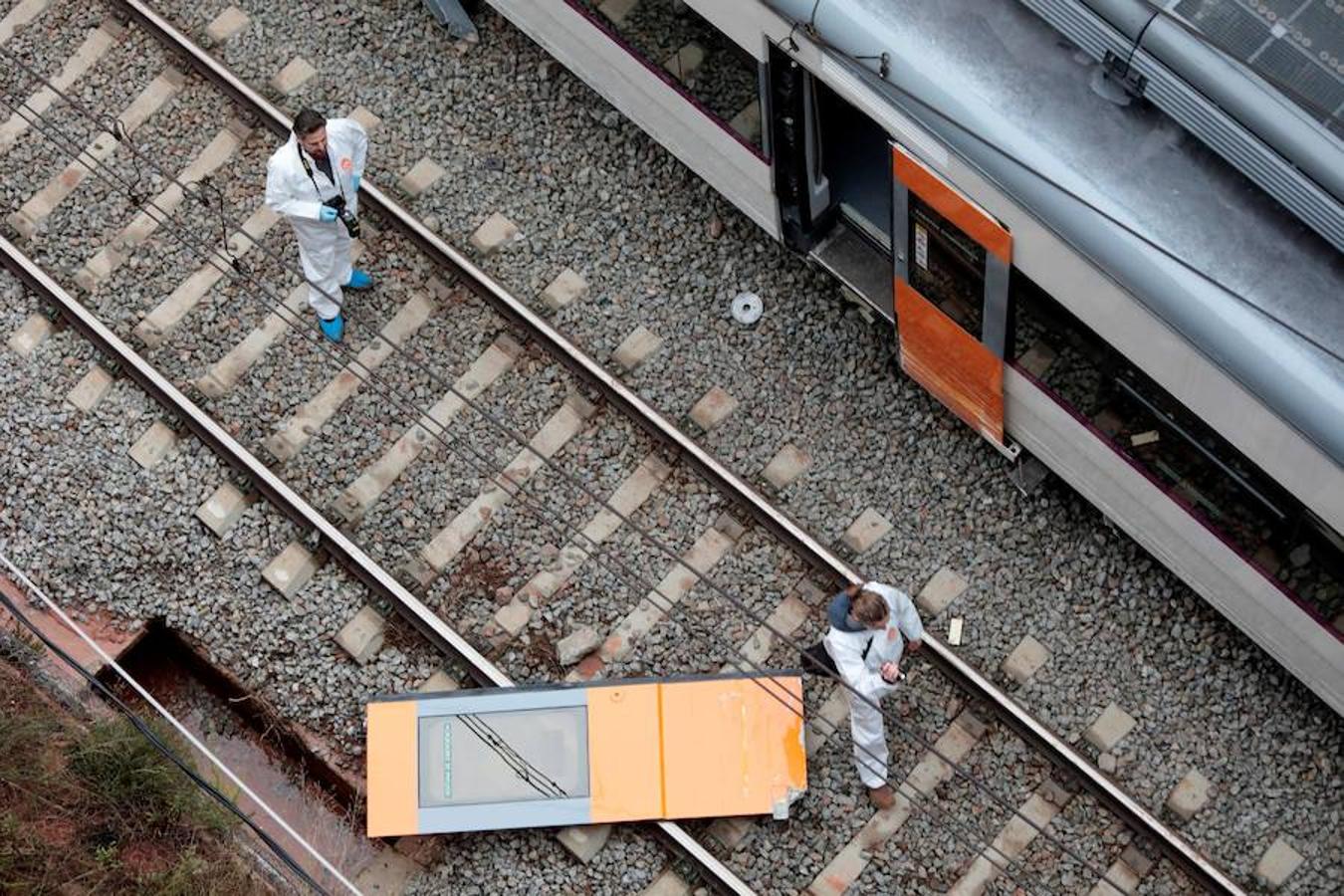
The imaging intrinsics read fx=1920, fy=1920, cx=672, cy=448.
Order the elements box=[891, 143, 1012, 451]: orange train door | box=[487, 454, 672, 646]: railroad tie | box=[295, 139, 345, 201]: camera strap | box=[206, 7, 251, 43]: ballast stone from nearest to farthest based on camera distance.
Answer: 1. box=[891, 143, 1012, 451]: orange train door
2. box=[295, 139, 345, 201]: camera strap
3. box=[487, 454, 672, 646]: railroad tie
4. box=[206, 7, 251, 43]: ballast stone

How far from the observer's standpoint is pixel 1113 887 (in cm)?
985

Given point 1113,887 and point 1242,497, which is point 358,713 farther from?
point 1242,497

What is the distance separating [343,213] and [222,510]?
1821 millimetres

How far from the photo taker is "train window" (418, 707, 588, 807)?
397 inches

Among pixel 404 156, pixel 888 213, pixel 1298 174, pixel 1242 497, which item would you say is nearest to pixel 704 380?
pixel 888 213

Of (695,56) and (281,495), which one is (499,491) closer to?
(281,495)

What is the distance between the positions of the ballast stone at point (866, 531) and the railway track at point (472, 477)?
0.18 metres

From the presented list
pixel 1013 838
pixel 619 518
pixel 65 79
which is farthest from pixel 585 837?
pixel 65 79

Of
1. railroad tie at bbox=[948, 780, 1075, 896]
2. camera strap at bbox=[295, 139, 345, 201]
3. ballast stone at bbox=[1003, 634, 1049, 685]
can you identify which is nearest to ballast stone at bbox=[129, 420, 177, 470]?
camera strap at bbox=[295, 139, 345, 201]

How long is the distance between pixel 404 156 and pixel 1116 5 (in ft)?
16.2

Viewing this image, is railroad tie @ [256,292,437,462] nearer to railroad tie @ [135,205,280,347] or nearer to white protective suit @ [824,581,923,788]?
railroad tie @ [135,205,280,347]

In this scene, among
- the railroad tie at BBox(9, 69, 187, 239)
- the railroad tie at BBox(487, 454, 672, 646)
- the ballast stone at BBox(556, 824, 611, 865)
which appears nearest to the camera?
the ballast stone at BBox(556, 824, 611, 865)

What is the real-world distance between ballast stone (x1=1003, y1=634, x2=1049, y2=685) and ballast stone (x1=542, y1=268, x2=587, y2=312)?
3.22 meters

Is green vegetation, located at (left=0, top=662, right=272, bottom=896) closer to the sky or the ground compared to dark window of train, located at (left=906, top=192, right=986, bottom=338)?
closer to the ground
